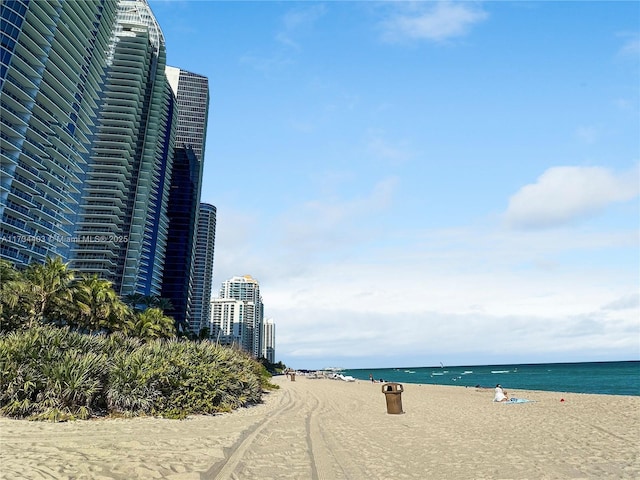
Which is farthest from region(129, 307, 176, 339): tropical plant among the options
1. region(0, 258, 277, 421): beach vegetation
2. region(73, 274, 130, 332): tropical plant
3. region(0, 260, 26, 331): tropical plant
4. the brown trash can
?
the brown trash can

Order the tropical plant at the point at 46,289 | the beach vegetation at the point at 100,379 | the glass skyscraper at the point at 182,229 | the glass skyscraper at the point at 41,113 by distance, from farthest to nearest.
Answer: the glass skyscraper at the point at 182,229 → the glass skyscraper at the point at 41,113 → the tropical plant at the point at 46,289 → the beach vegetation at the point at 100,379

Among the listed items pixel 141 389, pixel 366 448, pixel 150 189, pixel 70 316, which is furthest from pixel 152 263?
pixel 366 448

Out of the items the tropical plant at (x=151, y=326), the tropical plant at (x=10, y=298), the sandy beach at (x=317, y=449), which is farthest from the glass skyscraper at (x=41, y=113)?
the sandy beach at (x=317, y=449)

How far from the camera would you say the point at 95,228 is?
104750 mm

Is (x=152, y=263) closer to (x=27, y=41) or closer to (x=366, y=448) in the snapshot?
(x=27, y=41)

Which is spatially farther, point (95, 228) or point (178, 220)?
point (178, 220)

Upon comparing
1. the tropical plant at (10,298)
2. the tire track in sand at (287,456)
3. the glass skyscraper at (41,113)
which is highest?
the glass skyscraper at (41,113)

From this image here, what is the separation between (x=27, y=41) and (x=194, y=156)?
99.7 metres

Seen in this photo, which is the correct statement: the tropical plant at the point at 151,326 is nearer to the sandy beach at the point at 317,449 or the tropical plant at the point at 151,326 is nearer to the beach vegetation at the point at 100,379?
the beach vegetation at the point at 100,379

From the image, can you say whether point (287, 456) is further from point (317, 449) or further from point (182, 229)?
point (182, 229)

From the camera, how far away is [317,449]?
10.7 m

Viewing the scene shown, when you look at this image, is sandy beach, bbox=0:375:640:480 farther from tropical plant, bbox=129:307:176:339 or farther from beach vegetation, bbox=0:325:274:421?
tropical plant, bbox=129:307:176:339

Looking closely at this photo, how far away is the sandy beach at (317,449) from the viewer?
8070 millimetres

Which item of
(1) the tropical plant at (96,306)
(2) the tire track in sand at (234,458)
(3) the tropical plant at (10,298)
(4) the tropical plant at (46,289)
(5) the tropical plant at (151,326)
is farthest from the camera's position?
(5) the tropical plant at (151,326)
